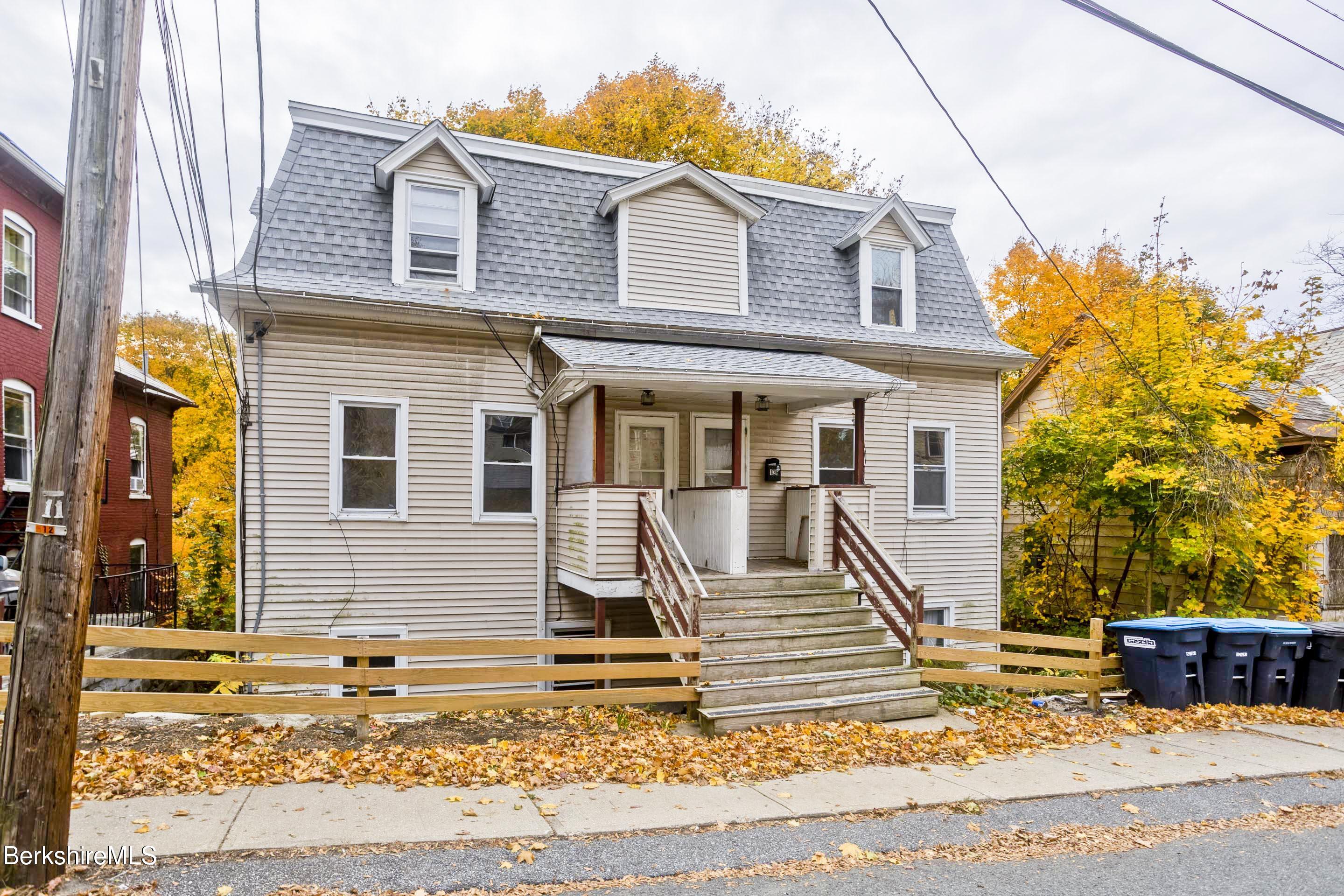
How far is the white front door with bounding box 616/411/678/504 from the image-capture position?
1101 cm

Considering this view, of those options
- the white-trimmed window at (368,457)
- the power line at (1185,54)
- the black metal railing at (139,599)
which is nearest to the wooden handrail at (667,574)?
the white-trimmed window at (368,457)

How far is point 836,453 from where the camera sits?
1227cm

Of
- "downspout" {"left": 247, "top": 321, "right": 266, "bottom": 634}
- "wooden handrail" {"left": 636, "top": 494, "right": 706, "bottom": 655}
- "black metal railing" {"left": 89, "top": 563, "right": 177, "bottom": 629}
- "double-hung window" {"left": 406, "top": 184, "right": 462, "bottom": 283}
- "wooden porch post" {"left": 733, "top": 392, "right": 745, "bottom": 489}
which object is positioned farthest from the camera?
"black metal railing" {"left": 89, "top": 563, "right": 177, "bottom": 629}

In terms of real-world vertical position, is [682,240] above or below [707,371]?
above

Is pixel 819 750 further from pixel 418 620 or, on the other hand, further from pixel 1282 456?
pixel 1282 456

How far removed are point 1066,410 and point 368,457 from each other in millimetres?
13568

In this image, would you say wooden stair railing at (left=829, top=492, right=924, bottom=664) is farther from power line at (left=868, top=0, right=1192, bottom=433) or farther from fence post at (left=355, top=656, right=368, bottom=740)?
fence post at (left=355, top=656, right=368, bottom=740)

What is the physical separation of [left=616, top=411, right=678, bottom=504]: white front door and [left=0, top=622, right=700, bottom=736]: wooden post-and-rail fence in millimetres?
A: 4022

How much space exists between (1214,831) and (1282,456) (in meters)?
11.1

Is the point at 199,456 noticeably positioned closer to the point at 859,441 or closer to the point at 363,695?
the point at 363,695

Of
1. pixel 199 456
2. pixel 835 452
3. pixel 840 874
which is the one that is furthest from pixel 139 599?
pixel 840 874

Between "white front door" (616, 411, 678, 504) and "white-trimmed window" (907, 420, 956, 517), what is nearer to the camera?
"white front door" (616, 411, 678, 504)

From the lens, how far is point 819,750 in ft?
21.8

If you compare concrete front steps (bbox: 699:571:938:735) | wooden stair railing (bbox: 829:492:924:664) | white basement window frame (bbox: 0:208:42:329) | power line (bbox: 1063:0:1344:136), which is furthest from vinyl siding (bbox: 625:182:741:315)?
white basement window frame (bbox: 0:208:42:329)
